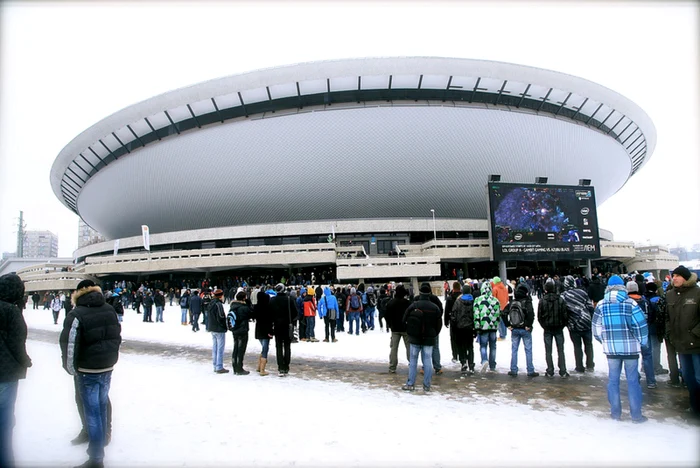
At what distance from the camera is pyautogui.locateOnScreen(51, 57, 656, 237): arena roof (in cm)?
3784

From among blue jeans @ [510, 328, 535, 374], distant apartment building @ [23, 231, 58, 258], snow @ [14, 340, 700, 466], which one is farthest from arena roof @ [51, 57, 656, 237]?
distant apartment building @ [23, 231, 58, 258]

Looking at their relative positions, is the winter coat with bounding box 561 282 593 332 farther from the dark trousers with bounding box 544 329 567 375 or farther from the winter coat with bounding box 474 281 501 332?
the winter coat with bounding box 474 281 501 332

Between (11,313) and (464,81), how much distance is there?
3986 cm

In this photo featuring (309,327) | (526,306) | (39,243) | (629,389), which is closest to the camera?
(629,389)

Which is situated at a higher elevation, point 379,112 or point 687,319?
point 379,112

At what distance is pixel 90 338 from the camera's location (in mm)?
4602

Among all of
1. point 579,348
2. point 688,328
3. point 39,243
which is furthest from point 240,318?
point 39,243

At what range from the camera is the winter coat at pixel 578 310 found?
27.0 feet

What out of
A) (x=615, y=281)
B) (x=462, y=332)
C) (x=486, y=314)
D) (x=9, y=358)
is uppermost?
(x=615, y=281)

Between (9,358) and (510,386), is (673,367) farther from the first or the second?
(9,358)

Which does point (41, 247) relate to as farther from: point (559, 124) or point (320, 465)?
point (320, 465)

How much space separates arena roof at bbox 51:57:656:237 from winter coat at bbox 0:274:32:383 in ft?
116

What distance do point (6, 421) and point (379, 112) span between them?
36552 mm

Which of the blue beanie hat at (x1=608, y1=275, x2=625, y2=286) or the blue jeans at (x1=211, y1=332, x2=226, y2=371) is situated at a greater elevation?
the blue beanie hat at (x1=608, y1=275, x2=625, y2=286)
